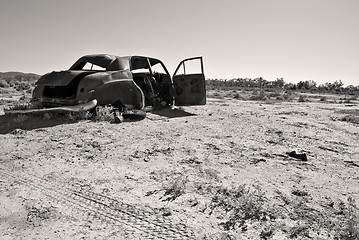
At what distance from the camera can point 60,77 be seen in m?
7.91

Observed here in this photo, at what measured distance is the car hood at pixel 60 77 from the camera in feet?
25.6

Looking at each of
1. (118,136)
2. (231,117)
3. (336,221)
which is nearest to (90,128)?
(118,136)

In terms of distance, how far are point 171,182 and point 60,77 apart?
5174 millimetres

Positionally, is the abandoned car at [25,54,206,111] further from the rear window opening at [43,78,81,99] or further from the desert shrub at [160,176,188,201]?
the desert shrub at [160,176,188,201]

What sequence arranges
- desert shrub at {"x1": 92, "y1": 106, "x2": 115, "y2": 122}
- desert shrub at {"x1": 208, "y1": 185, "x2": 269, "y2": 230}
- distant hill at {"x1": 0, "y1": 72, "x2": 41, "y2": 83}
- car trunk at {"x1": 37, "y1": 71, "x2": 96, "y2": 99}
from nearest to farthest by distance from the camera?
desert shrub at {"x1": 208, "y1": 185, "x2": 269, "y2": 230}
desert shrub at {"x1": 92, "y1": 106, "x2": 115, "y2": 122}
car trunk at {"x1": 37, "y1": 71, "x2": 96, "y2": 99}
distant hill at {"x1": 0, "y1": 72, "x2": 41, "y2": 83}

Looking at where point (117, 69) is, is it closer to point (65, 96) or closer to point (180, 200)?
point (65, 96)

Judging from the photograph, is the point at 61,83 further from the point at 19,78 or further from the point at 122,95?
the point at 19,78

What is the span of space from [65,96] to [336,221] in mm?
7303

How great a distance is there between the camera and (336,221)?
3.38 metres

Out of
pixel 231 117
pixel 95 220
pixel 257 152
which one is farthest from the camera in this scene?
pixel 231 117

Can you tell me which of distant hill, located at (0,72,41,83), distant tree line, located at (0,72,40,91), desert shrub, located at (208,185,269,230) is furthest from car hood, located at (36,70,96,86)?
distant hill, located at (0,72,41,83)

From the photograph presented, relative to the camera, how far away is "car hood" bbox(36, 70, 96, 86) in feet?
25.6

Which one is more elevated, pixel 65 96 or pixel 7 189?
pixel 65 96

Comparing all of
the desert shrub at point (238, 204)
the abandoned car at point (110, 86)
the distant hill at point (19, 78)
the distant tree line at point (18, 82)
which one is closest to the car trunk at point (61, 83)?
the abandoned car at point (110, 86)
